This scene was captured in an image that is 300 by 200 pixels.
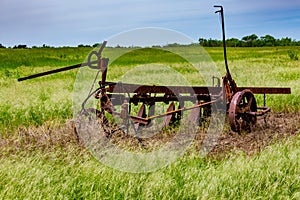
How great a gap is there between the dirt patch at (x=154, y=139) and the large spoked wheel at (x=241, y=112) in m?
0.13

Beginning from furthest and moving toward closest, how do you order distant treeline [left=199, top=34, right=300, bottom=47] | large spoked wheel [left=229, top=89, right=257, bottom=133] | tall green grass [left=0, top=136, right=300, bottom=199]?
distant treeline [left=199, top=34, right=300, bottom=47] < large spoked wheel [left=229, top=89, right=257, bottom=133] < tall green grass [left=0, top=136, right=300, bottom=199]

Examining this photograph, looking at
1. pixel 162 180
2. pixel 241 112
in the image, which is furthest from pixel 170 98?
pixel 162 180

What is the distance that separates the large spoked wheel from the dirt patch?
5.0 inches

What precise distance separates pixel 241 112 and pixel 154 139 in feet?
3.88

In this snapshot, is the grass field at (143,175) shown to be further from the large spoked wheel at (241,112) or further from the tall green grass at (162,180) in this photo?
the large spoked wheel at (241,112)

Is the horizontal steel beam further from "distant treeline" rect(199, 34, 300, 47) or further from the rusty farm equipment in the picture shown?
"distant treeline" rect(199, 34, 300, 47)

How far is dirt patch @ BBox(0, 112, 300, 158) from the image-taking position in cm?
493

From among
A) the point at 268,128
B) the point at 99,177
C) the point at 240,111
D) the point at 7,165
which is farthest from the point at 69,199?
the point at 268,128

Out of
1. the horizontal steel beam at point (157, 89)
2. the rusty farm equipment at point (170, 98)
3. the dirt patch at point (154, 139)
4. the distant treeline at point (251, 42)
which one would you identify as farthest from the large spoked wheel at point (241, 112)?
the distant treeline at point (251, 42)

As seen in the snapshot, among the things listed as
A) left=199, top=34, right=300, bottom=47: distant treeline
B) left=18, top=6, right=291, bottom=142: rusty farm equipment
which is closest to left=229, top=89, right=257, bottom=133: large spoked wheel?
left=18, top=6, right=291, bottom=142: rusty farm equipment

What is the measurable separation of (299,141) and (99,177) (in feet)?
8.39

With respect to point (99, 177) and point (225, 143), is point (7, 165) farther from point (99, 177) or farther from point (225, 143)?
point (225, 143)

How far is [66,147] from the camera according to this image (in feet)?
16.2

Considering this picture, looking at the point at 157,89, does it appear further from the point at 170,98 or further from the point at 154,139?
the point at 154,139
